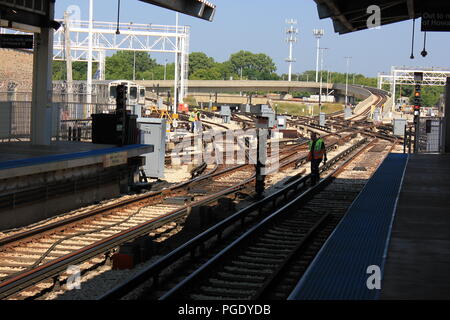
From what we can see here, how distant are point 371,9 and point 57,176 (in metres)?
8.72

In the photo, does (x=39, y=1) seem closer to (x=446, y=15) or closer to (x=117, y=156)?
(x=117, y=156)

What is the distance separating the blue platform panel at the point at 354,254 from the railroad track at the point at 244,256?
773 mm

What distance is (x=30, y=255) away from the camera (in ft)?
38.3

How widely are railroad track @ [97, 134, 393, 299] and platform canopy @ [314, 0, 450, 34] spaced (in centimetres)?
462

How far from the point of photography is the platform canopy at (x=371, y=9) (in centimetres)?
1686

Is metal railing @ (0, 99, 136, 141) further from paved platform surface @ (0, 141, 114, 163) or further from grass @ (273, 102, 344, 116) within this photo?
grass @ (273, 102, 344, 116)

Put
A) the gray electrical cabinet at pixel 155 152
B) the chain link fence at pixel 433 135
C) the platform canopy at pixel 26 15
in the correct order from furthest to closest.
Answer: the chain link fence at pixel 433 135, the gray electrical cabinet at pixel 155 152, the platform canopy at pixel 26 15

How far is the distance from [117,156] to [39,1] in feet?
15.2

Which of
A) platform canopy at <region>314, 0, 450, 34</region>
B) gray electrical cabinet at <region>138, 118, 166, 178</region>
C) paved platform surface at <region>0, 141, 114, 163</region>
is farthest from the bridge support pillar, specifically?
paved platform surface at <region>0, 141, 114, 163</region>

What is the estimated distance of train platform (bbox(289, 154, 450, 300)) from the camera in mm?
7188
